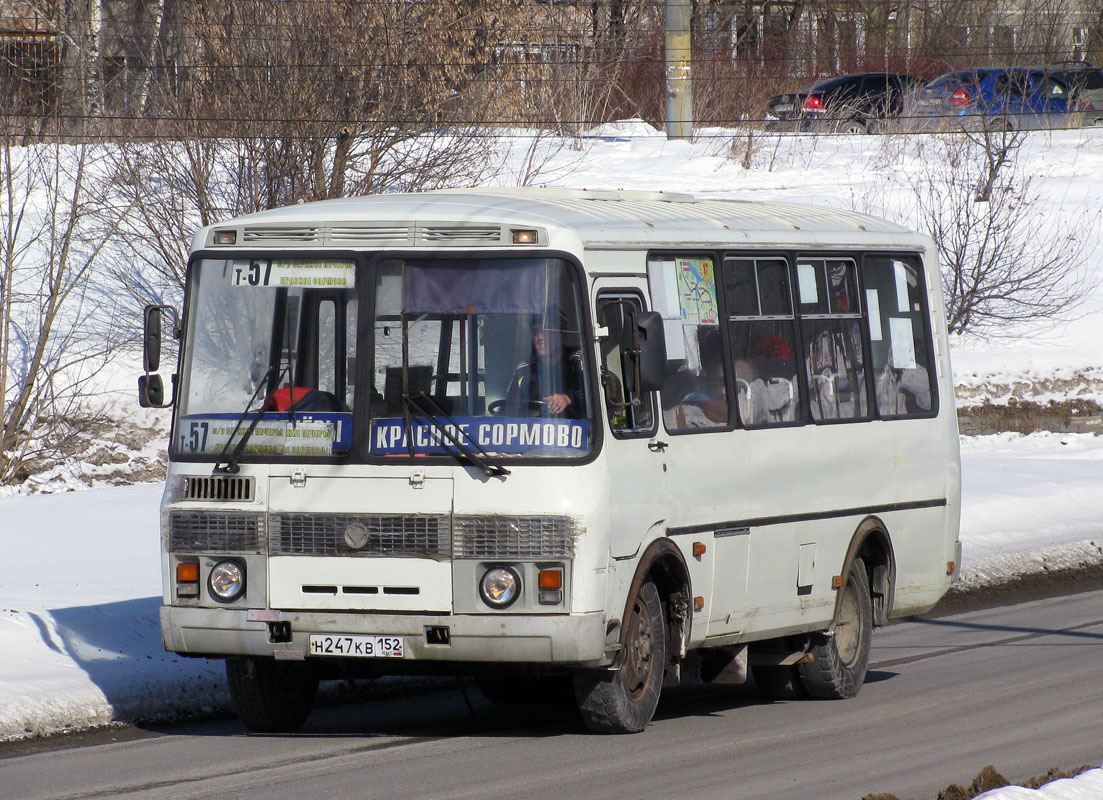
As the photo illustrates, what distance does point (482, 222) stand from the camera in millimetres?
8250

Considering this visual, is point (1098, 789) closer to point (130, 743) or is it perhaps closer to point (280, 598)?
point (280, 598)

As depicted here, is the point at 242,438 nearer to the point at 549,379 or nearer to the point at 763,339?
the point at 549,379

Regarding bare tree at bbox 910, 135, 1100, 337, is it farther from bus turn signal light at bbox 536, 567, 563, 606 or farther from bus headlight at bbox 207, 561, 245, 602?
bus headlight at bbox 207, 561, 245, 602

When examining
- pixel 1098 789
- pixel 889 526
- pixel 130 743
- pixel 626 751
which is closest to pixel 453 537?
pixel 626 751

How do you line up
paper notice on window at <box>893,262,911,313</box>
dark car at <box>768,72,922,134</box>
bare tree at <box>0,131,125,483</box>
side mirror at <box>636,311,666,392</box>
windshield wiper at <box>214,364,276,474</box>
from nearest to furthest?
side mirror at <box>636,311,666,392</box> → windshield wiper at <box>214,364,276,474</box> → paper notice on window at <box>893,262,911,313</box> → bare tree at <box>0,131,125,483</box> → dark car at <box>768,72,922,134</box>

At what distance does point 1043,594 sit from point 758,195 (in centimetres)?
2093

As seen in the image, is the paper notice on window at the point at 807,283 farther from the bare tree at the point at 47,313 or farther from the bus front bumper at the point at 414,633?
the bare tree at the point at 47,313

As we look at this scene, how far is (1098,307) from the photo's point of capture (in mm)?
32875

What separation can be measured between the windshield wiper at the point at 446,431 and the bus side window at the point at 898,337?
3488 mm

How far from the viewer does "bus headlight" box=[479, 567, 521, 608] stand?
7930 mm

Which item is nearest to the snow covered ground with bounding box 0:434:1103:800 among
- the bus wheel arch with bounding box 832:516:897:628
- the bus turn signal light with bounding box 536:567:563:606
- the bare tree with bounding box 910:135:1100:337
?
the bus turn signal light with bounding box 536:567:563:606

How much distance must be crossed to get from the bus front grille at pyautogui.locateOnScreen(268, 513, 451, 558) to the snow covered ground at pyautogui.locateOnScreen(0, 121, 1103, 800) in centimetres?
170

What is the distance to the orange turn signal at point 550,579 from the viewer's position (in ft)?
25.9

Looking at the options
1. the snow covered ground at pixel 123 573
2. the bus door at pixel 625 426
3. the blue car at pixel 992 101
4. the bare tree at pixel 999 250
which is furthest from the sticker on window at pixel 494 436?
the blue car at pixel 992 101
